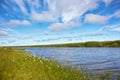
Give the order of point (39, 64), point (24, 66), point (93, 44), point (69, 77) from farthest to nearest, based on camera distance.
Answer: point (93, 44) → point (39, 64) → point (24, 66) → point (69, 77)

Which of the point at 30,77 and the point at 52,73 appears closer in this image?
the point at 30,77

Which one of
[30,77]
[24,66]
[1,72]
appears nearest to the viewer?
[30,77]

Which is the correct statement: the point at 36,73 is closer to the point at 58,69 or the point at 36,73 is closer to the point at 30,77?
the point at 30,77

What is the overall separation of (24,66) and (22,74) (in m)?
1.92

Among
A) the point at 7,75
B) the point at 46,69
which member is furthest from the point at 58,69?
the point at 7,75

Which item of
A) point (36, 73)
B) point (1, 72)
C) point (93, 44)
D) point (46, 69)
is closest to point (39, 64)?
point (46, 69)

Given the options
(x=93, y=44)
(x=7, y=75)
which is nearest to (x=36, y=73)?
(x=7, y=75)

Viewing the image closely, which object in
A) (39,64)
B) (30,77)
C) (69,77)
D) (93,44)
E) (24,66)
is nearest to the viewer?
(30,77)

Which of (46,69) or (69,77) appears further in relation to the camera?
(46,69)

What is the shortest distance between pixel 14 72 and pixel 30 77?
114cm

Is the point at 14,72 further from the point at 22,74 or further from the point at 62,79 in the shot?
the point at 62,79

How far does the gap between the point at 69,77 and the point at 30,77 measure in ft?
7.13

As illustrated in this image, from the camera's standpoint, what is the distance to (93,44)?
600 feet

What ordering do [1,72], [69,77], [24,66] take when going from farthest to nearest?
[24,66], [69,77], [1,72]
